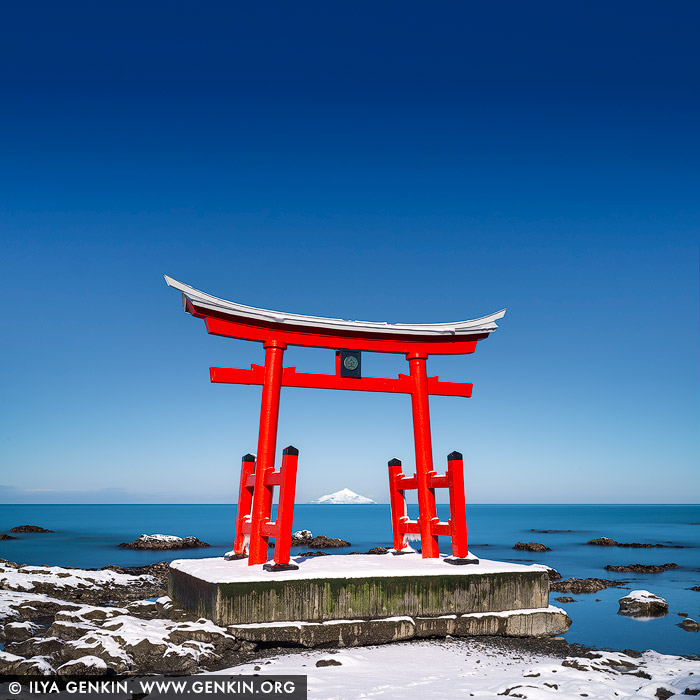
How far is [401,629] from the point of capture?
36.7 ft

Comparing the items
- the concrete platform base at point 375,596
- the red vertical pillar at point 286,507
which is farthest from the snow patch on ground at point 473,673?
the red vertical pillar at point 286,507

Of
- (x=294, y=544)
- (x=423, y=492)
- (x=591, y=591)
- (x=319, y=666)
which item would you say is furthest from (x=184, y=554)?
(x=319, y=666)

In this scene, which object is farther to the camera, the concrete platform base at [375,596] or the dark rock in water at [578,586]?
the dark rock in water at [578,586]

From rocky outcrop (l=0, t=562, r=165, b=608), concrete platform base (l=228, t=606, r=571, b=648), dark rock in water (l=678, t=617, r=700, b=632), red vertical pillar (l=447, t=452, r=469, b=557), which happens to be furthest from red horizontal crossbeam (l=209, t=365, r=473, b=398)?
dark rock in water (l=678, t=617, r=700, b=632)

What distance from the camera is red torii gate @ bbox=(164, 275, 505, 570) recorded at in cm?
1261

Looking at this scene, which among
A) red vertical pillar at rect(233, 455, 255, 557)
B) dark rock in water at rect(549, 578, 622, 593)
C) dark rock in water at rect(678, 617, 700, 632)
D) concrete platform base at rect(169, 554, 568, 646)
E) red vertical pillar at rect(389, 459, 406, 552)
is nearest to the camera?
concrete platform base at rect(169, 554, 568, 646)

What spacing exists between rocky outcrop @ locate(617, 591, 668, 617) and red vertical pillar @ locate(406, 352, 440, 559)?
8693 millimetres

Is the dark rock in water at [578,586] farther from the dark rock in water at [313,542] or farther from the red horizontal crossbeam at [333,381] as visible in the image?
the dark rock in water at [313,542]

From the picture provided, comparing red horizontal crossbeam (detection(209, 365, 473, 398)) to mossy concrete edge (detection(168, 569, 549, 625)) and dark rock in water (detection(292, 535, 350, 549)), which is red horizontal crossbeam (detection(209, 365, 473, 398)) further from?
dark rock in water (detection(292, 535, 350, 549))

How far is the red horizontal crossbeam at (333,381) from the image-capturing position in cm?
1306

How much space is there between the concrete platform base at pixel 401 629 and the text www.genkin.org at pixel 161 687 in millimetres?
2195

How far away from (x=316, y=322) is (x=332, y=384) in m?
1.47

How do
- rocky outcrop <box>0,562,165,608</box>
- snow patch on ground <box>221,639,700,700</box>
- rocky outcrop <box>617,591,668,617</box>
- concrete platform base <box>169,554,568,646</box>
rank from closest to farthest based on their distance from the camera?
snow patch on ground <box>221,639,700,700</box> < concrete platform base <box>169,554,568,646</box> < rocky outcrop <box>0,562,165,608</box> < rocky outcrop <box>617,591,668,617</box>

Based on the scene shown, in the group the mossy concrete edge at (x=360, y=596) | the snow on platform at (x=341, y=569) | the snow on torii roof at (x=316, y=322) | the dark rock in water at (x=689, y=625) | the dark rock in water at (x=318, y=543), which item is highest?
the snow on torii roof at (x=316, y=322)
